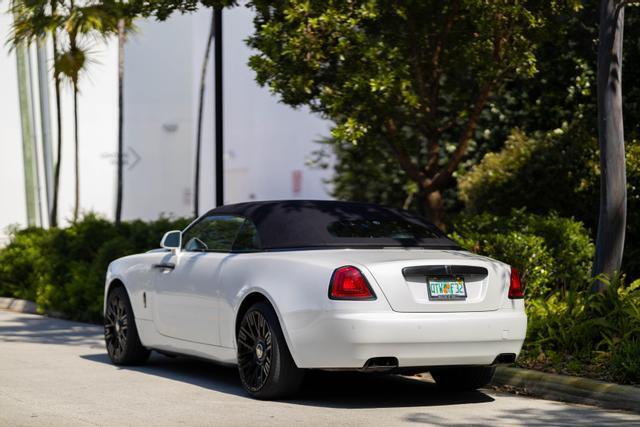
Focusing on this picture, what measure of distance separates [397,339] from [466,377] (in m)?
1.46

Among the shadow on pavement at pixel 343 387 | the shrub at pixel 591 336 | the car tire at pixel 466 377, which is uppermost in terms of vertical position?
the shrub at pixel 591 336

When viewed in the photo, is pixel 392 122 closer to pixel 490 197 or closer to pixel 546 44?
pixel 490 197

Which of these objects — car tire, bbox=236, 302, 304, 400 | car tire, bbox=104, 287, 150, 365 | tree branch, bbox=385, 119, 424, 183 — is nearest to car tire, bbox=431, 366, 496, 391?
car tire, bbox=236, 302, 304, 400

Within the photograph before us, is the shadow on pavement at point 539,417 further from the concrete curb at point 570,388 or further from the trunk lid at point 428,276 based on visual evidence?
the trunk lid at point 428,276

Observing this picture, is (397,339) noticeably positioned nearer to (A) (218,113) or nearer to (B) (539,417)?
(B) (539,417)

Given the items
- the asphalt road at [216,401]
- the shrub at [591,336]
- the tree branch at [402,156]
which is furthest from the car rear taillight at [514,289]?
the tree branch at [402,156]

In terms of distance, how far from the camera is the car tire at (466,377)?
30.2ft

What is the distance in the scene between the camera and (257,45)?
13633mm

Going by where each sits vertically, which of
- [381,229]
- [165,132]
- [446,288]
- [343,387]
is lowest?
[343,387]

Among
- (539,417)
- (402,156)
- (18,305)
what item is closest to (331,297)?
(539,417)

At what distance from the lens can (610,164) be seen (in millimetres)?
10594

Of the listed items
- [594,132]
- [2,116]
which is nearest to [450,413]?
[594,132]

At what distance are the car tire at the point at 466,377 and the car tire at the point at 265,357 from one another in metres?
1.32

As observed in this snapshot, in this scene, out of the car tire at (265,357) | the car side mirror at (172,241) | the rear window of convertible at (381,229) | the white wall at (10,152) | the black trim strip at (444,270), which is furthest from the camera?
the white wall at (10,152)
